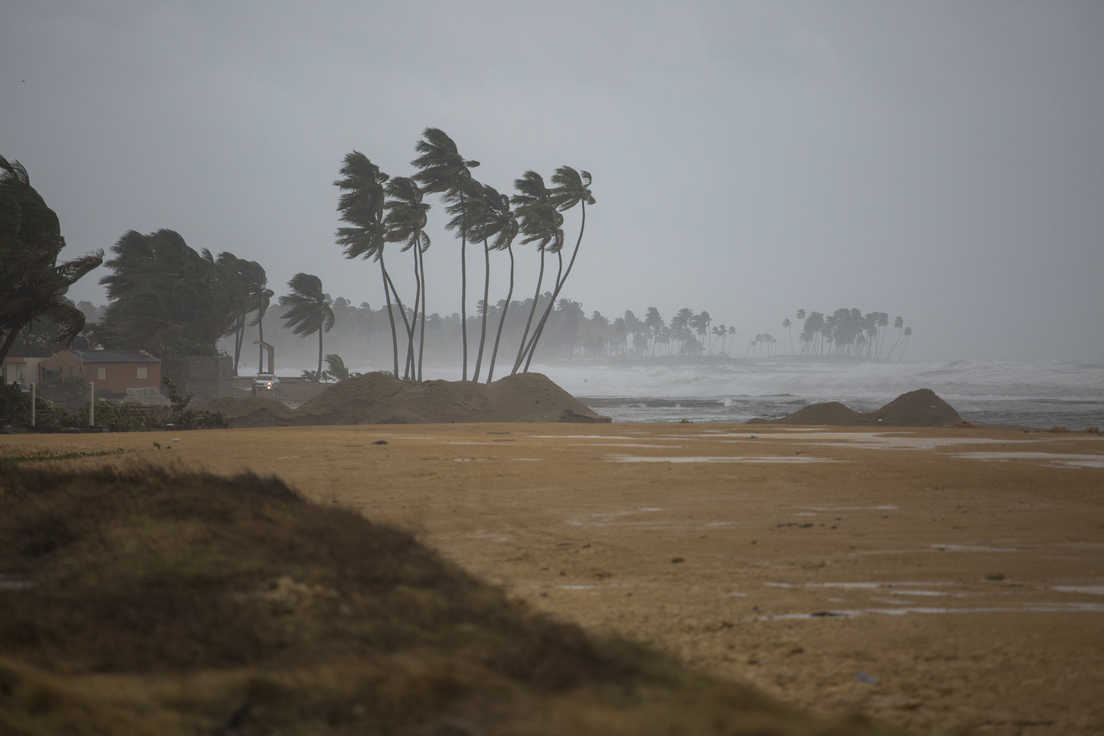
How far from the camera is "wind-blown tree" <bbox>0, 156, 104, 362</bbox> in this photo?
2103 centimetres

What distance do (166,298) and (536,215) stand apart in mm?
32301

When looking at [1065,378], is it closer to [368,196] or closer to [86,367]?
[368,196]

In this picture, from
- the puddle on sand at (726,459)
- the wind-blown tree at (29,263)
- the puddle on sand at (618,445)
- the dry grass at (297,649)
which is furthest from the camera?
the wind-blown tree at (29,263)

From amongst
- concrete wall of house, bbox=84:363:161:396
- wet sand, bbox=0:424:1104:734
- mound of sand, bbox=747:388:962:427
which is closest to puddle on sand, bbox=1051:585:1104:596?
wet sand, bbox=0:424:1104:734

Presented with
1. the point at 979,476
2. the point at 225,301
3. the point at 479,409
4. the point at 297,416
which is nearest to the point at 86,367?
the point at 225,301

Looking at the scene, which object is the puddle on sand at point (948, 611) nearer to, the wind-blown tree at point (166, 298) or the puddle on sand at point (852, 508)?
the puddle on sand at point (852, 508)

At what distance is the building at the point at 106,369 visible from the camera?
46.5 meters

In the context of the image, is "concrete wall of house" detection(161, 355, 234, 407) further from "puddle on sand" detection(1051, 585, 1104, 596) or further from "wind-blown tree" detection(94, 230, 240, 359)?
"puddle on sand" detection(1051, 585, 1104, 596)

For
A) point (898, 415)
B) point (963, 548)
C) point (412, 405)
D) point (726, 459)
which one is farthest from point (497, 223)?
point (963, 548)

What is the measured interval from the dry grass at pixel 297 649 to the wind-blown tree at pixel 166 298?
53.5 metres

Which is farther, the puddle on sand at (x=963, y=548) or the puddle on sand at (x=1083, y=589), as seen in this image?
the puddle on sand at (x=963, y=548)

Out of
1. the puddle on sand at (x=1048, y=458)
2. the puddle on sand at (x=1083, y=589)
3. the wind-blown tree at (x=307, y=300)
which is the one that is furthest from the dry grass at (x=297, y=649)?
the wind-blown tree at (x=307, y=300)

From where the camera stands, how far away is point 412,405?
101 feet

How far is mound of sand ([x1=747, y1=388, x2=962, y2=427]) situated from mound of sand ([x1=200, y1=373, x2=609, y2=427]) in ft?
29.1
